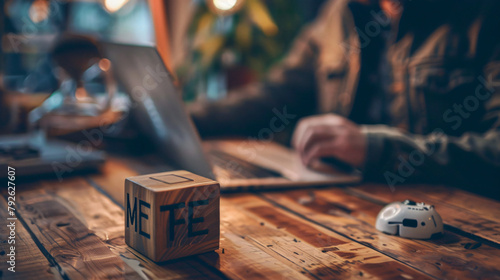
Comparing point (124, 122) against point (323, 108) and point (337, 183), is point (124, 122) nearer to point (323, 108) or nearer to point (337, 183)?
point (337, 183)

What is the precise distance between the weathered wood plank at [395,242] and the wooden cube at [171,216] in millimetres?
246

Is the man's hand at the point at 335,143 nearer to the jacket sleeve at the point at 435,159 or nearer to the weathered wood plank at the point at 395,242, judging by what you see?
the jacket sleeve at the point at 435,159

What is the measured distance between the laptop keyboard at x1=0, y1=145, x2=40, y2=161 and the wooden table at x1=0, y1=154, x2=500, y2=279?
0.43 ft

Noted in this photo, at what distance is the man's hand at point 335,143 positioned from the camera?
109 centimetres

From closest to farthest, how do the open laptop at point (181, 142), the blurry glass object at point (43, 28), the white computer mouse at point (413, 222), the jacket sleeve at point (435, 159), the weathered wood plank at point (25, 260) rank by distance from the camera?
the weathered wood plank at point (25, 260) → the white computer mouse at point (413, 222) → the open laptop at point (181, 142) → the jacket sleeve at point (435, 159) → the blurry glass object at point (43, 28)

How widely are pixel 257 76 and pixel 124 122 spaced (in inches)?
63.1

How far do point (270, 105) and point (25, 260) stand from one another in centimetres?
153

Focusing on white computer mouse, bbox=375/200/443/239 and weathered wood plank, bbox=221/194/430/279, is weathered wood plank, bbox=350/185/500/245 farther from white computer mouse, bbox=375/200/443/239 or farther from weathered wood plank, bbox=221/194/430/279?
weathered wood plank, bbox=221/194/430/279

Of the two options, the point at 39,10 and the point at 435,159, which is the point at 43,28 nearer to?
the point at 39,10

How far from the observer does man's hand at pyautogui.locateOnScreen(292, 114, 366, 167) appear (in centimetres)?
109

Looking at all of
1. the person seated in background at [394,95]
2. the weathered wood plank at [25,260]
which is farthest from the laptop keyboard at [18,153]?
the person seated in background at [394,95]

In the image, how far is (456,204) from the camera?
887 mm

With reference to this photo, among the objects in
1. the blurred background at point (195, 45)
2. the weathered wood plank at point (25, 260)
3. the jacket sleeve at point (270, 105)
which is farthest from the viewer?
the blurred background at point (195, 45)

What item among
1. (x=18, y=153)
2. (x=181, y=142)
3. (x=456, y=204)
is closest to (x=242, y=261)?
(x=181, y=142)
